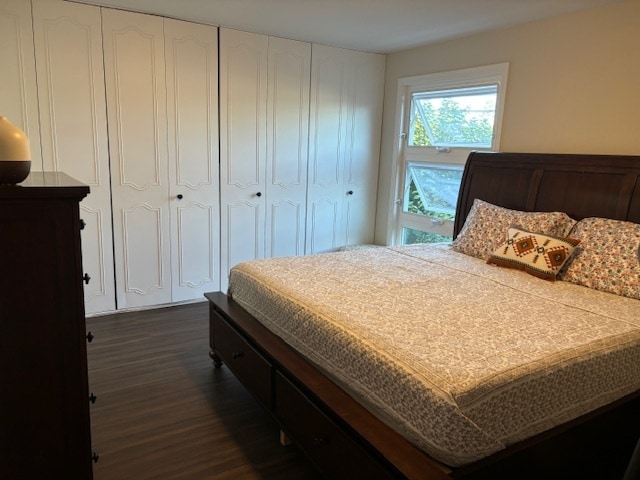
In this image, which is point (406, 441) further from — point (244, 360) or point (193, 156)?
point (193, 156)

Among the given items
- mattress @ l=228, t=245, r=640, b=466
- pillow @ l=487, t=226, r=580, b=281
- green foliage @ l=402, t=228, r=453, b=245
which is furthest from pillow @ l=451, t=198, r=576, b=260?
green foliage @ l=402, t=228, r=453, b=245

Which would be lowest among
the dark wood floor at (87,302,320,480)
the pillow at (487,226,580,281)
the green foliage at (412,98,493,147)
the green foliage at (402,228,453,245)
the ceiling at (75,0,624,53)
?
the dark wood floor at (87,302,320,480)

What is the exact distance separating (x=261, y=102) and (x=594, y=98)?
8.14ft

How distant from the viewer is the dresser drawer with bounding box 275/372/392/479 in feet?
5.01

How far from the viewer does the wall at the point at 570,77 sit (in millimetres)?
2738

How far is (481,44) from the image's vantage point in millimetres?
3547

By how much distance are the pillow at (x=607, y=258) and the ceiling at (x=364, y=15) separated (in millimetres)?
1376

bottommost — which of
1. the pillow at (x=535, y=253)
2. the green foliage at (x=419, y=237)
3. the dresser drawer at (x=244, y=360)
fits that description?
the dresser drawer at (x=244, y=360)

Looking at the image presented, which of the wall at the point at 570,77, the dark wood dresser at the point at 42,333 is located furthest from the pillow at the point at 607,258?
the dark wood dresser at the point at 42,333

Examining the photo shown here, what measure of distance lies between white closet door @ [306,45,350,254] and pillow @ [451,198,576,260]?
1.49 meters

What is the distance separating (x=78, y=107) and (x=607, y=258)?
350cm

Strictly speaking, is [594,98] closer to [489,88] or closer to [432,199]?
[489,88]

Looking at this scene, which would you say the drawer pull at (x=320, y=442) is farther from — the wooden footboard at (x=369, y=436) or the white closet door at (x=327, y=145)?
the white closet door at (x=327, y=145)

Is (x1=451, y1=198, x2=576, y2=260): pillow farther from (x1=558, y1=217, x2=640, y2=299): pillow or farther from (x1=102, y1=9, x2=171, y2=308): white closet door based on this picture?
(x1=102, y1=9, x2=171, y2=308): white closet door
